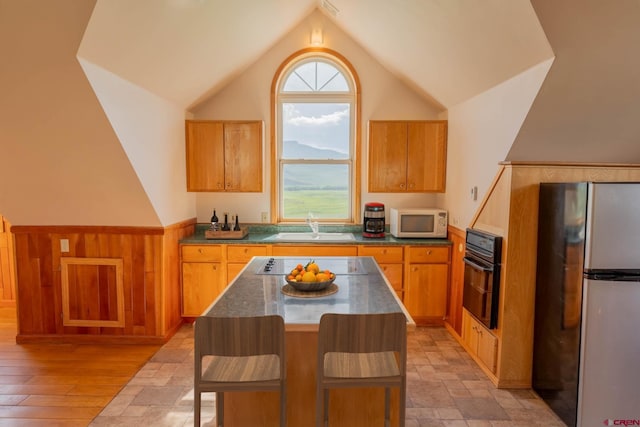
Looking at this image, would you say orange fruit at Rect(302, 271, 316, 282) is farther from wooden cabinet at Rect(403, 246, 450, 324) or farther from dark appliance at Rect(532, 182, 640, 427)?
wooden cabinet at Rect(403, 246, 450, 324)

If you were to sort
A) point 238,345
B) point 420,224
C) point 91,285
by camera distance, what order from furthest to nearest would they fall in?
1. point 420,224
2. point 91,285
3. point 238,345

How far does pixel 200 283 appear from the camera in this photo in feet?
12.4

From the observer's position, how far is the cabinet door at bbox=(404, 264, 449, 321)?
3.76m

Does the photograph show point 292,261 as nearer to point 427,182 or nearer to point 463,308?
point 463,308

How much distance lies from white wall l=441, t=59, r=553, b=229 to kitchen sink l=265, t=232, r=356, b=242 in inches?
44.4

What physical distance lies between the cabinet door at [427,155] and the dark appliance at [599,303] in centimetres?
171

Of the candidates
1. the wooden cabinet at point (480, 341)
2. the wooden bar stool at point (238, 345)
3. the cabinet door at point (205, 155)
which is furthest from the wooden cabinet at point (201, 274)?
the wooden cabinet at point (480, 341)

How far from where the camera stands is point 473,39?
2.51 meters

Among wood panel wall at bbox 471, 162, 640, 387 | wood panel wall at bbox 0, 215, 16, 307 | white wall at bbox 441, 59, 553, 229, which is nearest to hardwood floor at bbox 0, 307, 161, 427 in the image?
wood panel wall at bbox 0, 215, 16, 307

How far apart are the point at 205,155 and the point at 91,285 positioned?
1661 mm

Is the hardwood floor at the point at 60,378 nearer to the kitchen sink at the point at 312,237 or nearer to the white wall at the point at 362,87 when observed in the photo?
the kitchen sink at the point at 312,237

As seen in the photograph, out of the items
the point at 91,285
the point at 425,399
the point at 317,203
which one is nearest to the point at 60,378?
the point at 91,285

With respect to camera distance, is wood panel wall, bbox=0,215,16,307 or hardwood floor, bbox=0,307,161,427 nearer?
hardwood floor, bbox=0,307,161,427

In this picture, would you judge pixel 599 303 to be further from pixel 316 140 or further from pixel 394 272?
pixel 316 140
